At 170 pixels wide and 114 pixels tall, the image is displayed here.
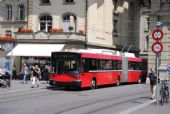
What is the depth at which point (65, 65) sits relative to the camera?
103 feet

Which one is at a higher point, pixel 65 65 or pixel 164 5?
pixel 164 5

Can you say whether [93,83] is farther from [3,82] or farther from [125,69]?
[125,69]

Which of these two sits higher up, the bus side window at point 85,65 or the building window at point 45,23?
the building window at point 45,23

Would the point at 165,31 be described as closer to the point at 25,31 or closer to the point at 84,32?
the point at 84,32

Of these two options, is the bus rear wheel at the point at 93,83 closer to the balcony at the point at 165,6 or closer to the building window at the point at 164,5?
the balcony at the point at 165,6

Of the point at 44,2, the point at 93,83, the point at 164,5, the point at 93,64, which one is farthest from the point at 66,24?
the point at 93,83

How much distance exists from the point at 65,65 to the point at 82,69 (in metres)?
1.27

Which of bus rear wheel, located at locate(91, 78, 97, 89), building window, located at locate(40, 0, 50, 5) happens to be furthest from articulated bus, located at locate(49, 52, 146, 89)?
building window, located at locate(40, 0, 50, 5)

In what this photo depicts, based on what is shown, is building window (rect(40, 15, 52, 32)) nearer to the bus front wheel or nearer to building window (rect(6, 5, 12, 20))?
building window (rect(6, 5, 12, 20))

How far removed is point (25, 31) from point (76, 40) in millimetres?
5824

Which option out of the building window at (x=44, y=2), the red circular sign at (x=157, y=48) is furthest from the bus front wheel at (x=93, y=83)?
the building window at (x=44, y=2)

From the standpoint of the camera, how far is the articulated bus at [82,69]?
3088 cm

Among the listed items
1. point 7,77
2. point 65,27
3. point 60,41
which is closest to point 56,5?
point 65,27

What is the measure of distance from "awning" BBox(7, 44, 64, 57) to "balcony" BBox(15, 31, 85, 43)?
599 mm
